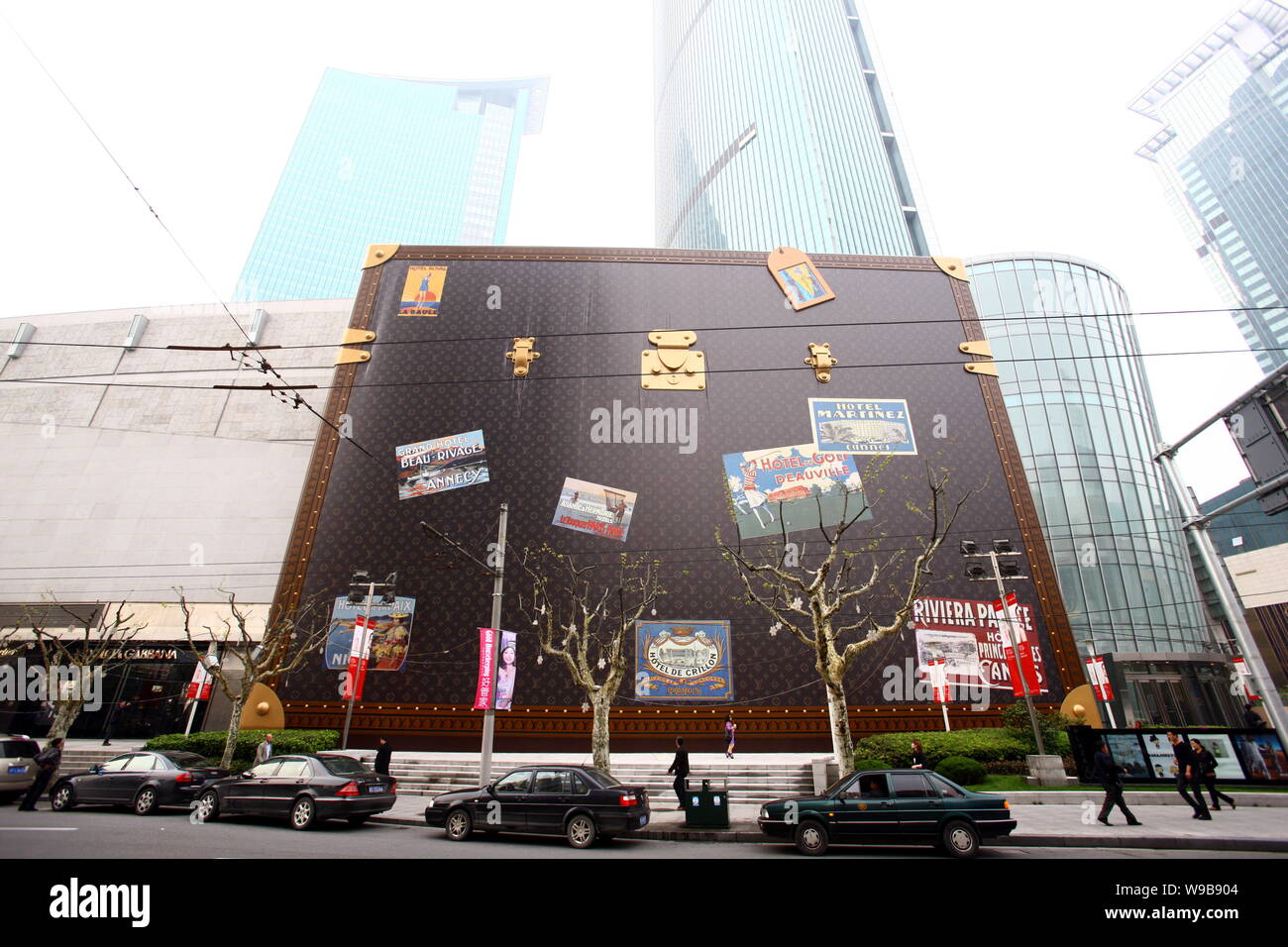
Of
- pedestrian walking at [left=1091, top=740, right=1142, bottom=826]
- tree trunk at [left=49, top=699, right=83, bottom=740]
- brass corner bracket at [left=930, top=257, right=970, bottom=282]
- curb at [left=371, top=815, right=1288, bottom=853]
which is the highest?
brass corner bracket at [left=930, top=257, right=970, bottom=282]

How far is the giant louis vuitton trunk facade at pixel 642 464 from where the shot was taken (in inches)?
665

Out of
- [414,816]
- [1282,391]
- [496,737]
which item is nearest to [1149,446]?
[1282,391]

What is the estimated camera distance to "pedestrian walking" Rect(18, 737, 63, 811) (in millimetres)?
10898

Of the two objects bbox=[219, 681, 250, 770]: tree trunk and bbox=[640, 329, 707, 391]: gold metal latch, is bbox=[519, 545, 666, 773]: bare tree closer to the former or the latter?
bbox=[640, 329, 707, 391]: gold metal latch

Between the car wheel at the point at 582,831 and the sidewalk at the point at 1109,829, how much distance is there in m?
1.34

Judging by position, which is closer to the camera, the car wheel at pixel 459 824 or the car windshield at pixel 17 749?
the car wheel at pixel 459 824

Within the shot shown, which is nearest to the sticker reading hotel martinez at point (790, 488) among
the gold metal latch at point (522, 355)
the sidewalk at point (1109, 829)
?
the gold metal latch at point (522, 355)

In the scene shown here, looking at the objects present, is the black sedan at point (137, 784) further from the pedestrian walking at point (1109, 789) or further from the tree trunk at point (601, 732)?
the pedestrian walking at point (1109, 789)

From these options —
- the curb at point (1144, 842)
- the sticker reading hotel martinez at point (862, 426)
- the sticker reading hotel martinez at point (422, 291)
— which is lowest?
the curb at point (1144, 842)

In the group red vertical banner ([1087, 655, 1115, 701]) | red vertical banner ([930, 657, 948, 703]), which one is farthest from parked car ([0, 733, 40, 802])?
red vertical banner ([1087, 655, 1115, 701])

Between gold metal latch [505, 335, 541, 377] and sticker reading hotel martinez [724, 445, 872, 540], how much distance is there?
8131 millimetres

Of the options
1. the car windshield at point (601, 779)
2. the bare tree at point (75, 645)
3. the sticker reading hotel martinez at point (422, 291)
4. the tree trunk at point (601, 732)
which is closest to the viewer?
the car windshield at point (601, 779)

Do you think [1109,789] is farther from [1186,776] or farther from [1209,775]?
[1209,775]

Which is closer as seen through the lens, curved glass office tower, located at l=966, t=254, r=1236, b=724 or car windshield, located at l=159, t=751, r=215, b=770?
car windshield, located at l=159, t=751, r=215, b=770
